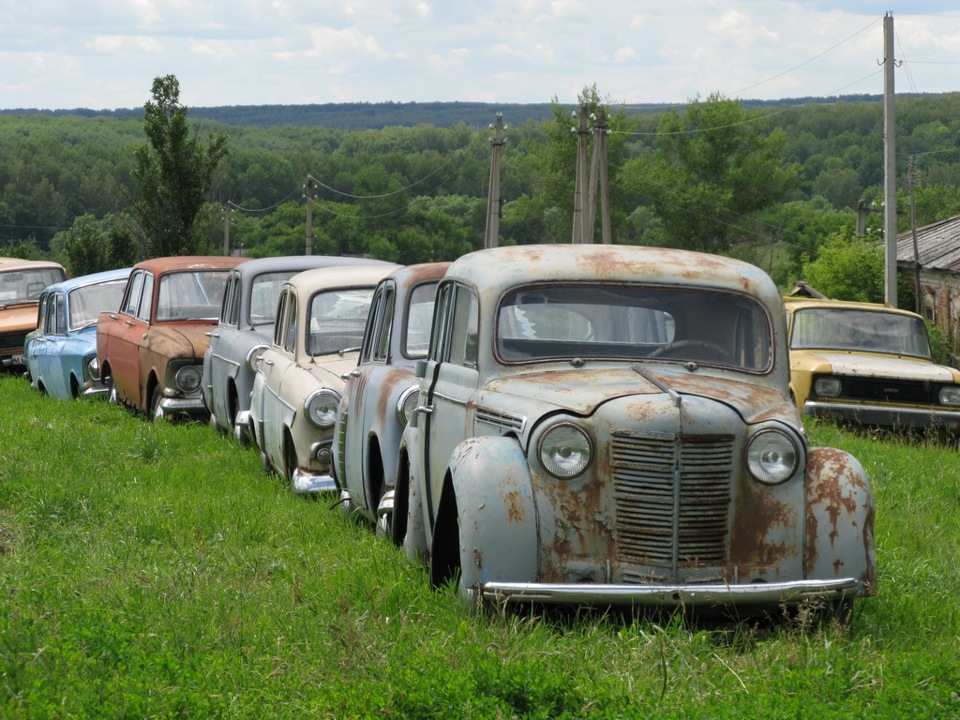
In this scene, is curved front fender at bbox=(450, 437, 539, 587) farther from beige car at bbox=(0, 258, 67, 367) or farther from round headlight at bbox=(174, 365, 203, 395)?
beige car at bbox=(0, 258, 67, 367)

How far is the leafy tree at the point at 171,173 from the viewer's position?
2750cm

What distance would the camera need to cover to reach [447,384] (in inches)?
263

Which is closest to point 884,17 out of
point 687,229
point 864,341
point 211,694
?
point 864,341

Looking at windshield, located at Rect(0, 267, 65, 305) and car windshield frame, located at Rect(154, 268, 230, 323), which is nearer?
car windshield frame, located at Rect(154, 268, 230, 323)

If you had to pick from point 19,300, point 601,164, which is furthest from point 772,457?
point 601,164

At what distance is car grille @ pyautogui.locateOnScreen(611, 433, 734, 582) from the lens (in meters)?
5.38

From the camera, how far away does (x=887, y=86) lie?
29312mm

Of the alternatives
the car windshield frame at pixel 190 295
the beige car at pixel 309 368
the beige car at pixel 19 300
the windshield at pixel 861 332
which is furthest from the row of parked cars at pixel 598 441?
the beige car at pixel 19 300

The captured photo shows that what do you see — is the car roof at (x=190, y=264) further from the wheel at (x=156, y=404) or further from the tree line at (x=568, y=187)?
the tree line at (x=568, y=187)

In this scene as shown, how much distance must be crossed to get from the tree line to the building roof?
1799 centimetres

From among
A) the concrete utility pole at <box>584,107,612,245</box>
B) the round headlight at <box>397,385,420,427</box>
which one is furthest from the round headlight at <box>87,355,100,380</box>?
the concrete utility pole at <box>584,107,612,245</box>

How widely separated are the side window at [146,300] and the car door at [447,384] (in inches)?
302

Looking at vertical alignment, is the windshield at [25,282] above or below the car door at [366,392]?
above

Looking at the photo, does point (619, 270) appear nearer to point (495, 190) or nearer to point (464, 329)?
point (464, 329)
